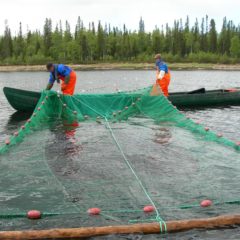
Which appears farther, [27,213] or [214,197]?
[214,197]

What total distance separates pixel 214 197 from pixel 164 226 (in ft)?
7.26

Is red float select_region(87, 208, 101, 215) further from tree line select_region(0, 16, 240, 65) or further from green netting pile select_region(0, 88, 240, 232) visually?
tree line select_region(0, 16, 240, 65)

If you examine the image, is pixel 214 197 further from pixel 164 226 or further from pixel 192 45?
pixel 192 45

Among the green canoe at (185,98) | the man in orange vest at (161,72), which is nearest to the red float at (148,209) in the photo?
the man in orange vest at (161,72)

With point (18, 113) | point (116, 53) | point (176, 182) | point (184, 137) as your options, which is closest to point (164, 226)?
point (176, 182)

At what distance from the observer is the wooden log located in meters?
6.50

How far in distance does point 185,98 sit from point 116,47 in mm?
93128

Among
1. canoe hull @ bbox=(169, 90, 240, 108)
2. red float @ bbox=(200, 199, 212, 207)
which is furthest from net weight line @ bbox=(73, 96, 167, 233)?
canoe hull @ bbox=(169, 90, 240, 108)

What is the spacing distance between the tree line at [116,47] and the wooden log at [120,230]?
9931 cm

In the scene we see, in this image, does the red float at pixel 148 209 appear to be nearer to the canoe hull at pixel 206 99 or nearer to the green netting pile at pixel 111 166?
the green netting pile at pixel 111 166

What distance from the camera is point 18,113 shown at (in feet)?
70.0

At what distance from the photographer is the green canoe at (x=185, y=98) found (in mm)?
20484

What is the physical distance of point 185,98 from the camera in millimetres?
23000

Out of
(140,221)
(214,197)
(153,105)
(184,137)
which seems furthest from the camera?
(153,105)
